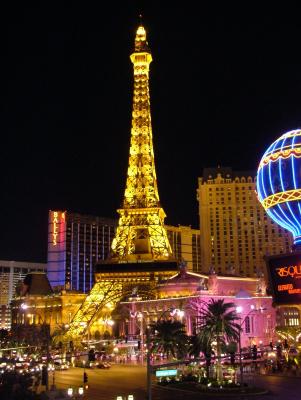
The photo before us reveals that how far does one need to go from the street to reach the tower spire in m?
46.0

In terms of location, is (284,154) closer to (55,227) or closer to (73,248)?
(55,227)

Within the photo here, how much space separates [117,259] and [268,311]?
30432 millimetres

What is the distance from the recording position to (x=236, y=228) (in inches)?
6535

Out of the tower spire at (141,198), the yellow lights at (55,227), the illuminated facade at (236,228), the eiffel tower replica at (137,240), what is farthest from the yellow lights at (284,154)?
the yellow lights at (55,227)

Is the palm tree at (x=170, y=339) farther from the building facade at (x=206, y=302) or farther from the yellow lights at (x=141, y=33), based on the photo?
the yellow lights at (x=141, y=33)

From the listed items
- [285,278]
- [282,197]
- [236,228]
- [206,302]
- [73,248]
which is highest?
[236,228]

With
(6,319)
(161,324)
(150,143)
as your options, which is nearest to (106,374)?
(161,324)

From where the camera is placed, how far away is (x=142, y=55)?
116 meters

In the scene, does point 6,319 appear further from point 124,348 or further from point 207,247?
point 124,348

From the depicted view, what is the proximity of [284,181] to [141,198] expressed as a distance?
46314 mm

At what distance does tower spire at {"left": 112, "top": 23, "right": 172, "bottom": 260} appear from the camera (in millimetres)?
106062

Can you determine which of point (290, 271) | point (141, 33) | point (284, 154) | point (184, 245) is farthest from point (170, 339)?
point (184, 245)

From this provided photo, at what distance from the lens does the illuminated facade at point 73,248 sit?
164m

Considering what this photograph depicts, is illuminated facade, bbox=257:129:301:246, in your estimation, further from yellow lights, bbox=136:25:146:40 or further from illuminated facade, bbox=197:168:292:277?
illuminated facade, bbox=197:168:292:277
